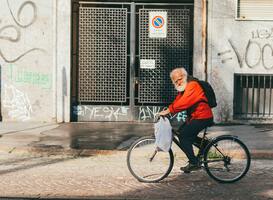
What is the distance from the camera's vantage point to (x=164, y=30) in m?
14.4

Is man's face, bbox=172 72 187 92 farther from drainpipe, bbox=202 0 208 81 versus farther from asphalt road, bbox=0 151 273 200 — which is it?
drainpipe, bbox=202 0 208 81

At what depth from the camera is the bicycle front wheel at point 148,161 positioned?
8.06 m

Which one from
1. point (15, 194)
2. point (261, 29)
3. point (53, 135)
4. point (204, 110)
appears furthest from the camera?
point (261, 29)

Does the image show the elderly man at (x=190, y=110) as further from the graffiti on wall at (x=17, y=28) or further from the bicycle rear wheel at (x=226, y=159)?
the graffiti on wall at (x=17, y=28)

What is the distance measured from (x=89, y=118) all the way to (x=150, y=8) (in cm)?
317

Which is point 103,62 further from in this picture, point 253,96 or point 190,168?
point 190,168

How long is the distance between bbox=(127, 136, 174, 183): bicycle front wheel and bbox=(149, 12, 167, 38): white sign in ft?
22.0

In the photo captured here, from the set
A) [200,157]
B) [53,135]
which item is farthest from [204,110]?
[53,135]

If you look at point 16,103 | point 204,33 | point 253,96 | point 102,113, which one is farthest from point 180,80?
point 16,103

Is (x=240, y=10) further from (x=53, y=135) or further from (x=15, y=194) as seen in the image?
(x=15, y=194)

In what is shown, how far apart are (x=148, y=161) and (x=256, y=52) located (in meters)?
6.94

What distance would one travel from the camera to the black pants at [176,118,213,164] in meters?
7.99

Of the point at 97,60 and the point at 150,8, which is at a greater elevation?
the point at 150,8

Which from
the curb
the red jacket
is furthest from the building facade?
the red jacket
